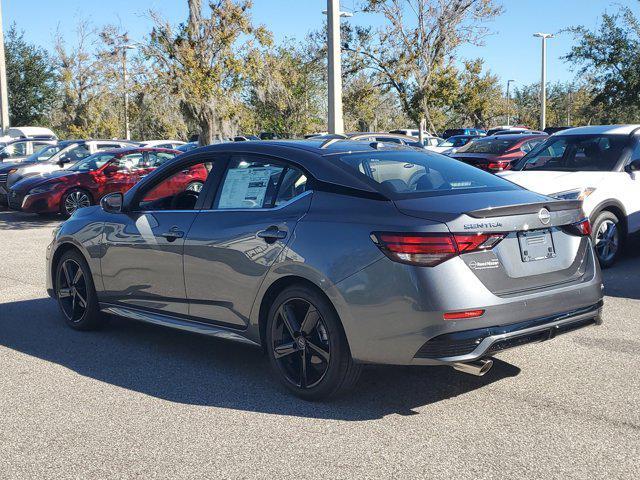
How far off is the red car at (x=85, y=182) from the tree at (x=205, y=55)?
393cm

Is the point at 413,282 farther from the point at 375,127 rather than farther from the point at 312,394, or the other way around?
the point at 375,127

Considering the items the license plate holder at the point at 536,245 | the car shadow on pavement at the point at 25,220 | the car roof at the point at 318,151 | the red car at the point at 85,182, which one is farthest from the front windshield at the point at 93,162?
the license plate holder at the point at 536,245

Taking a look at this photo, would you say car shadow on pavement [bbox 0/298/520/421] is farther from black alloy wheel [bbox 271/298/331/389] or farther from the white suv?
the white suv

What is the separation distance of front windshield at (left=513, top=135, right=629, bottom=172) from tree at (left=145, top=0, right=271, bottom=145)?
500 inches

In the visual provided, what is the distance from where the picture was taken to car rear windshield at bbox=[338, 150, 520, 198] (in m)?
4.82

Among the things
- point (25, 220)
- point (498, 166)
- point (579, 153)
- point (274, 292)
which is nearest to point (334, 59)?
point (498, 166)

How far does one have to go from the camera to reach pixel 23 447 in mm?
4207

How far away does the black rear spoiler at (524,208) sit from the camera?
437cm

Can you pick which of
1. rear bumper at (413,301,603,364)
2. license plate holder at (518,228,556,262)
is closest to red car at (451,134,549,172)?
license plate holder at (518,228,556,262)

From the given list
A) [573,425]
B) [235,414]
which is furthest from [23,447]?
[573,425]

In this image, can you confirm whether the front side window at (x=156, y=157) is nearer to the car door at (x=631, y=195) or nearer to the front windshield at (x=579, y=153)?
the front windshield at (x=579, y=153)

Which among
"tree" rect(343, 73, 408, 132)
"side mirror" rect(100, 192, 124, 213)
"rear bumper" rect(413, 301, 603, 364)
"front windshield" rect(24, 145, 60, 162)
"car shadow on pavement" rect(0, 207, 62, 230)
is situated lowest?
"car shadow on pavement" rect(0, 207, 62, 230)

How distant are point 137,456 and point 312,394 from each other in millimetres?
1152

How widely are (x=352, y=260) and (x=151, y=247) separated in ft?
6.53
